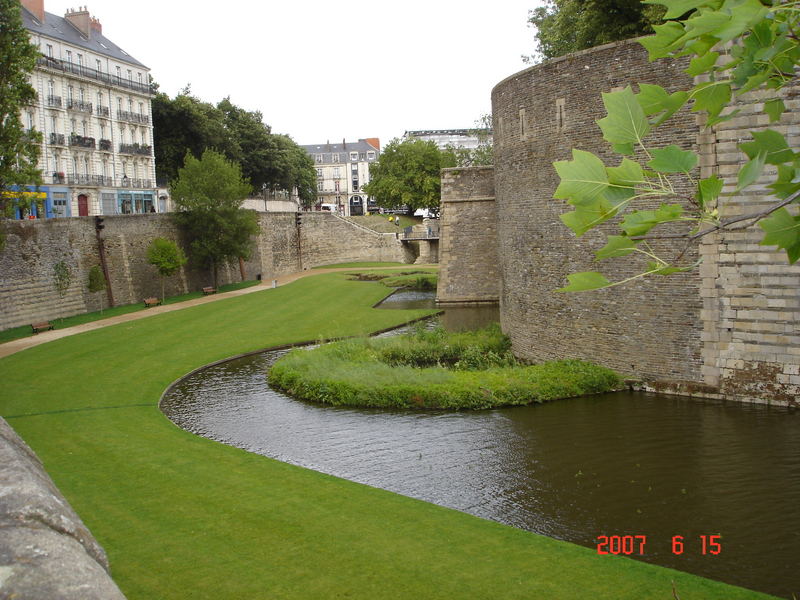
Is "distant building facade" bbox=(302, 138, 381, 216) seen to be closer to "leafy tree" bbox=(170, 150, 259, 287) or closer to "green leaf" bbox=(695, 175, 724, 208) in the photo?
"leafy tree" bbox=(170, 150, 259, 287)

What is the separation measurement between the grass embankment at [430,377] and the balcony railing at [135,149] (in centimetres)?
2937

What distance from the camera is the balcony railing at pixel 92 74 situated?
38.6 m

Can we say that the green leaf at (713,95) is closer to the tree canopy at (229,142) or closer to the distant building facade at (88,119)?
the distant building facade at (88,119)

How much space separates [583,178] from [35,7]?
43711 millimetres

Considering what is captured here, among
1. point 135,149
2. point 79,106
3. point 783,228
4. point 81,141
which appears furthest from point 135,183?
point 783,228

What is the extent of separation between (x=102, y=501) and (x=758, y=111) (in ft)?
38.5

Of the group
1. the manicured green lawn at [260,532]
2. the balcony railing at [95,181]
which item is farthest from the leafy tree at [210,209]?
the manicured green lawn at [260,532]

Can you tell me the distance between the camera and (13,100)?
21.2m

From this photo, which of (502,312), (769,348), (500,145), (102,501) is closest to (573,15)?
(500,145)

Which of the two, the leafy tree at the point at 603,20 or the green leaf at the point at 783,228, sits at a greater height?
the leafy tree at the point at 603,20

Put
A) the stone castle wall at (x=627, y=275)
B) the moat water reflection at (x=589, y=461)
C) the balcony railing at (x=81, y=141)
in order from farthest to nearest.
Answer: the balcony railing at (x=81, y=141) → the stone castle wall at (x=627, y=275) → the moat water reflection at (x=589, y=461)

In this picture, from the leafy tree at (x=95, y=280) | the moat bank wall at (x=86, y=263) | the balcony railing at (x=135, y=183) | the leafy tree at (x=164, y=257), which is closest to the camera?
the moat bank wall at (x=86, y=263)

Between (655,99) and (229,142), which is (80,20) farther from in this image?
(655,99)

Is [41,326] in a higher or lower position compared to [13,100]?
lower
